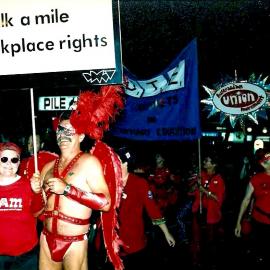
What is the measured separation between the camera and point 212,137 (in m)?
30.6

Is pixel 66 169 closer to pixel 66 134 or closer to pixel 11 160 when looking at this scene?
pixel 66 134

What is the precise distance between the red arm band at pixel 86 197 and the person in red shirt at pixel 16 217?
1.50ft

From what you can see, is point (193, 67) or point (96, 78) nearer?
point (96, 78)

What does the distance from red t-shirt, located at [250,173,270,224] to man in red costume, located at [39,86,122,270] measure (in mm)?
2976

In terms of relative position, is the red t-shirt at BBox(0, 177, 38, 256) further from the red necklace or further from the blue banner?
the blue banner

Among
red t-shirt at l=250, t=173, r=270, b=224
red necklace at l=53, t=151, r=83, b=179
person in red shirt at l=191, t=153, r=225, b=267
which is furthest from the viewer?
person in red shirt at l=191, t=153, r=225, b=267

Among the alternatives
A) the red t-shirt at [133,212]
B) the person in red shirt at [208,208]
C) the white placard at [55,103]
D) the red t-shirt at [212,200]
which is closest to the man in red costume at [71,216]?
the red t-shirt at [133,212]

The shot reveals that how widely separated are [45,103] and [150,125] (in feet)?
5.64

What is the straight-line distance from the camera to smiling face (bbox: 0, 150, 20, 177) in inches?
166

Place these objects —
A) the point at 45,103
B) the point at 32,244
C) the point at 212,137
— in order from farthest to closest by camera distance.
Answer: the point at 212,137 → the point at 45,103 → the point at 32,244

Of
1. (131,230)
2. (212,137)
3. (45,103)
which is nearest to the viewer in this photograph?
(131,230)

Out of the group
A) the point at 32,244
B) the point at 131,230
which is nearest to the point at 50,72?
the point at 32,244

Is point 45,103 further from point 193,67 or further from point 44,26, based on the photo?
point 44,26

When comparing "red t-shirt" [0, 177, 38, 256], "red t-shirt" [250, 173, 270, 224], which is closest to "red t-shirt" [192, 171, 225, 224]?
"red t-shirt" [250, 173, 270, 224]
